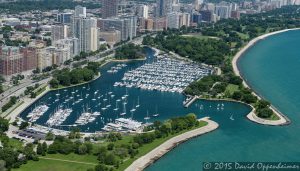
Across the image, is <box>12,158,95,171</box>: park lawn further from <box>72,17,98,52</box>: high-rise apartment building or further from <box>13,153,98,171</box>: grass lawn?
<box>72,17,98,52</box>: high-rise apartment building

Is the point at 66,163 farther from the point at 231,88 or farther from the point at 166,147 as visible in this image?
the point at 231,88

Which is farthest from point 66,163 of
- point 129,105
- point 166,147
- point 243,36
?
point 243,36

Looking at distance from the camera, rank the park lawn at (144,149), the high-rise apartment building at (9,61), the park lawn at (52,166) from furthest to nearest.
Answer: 1. the high-rise apartment building at (9,61)
2. the park lawn at (144,149)
3. the park lawn at (52,166)

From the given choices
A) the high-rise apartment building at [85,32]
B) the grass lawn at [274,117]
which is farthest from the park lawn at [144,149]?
the high-rise apartment building at [85,32]

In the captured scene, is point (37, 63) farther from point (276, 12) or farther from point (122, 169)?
point (276, 12)

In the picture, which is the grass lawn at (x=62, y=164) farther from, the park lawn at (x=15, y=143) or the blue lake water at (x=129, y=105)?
the blue lake water at (x=129, y=105)

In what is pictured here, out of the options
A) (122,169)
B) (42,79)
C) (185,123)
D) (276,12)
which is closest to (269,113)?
(185,123)
